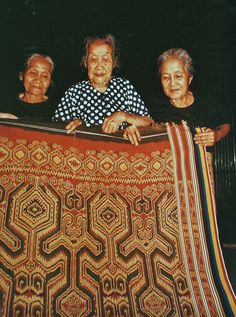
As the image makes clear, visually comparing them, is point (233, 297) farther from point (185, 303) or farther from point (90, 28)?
point (90, 28)

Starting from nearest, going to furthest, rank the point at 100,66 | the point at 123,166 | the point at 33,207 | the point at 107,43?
the point at 33,207, the point at 123,166, the point at 100,66, the point at 107,43

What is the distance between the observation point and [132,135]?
2.51 m

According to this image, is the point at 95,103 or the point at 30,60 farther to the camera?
the point at 30,60

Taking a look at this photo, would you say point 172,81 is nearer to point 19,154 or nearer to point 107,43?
point 107,43

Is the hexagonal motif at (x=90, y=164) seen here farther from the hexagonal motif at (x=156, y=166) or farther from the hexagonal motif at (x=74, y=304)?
the hexagonal motif at (x=74, y=304)

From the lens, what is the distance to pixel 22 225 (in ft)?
7.01

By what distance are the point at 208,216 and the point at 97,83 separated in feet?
4.99

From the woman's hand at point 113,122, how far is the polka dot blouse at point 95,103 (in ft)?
0.87

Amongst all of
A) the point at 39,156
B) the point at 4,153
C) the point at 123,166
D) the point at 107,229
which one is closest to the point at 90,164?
the point at 123,166

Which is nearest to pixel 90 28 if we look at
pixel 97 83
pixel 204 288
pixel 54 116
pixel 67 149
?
pixel 97 83

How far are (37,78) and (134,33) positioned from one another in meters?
1.11

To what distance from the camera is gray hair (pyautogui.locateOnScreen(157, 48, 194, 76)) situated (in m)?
3.26

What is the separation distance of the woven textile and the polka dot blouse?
1.60 ft

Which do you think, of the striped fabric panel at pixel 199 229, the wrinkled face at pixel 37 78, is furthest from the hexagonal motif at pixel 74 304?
the wrinkled face at pixel 37 78
